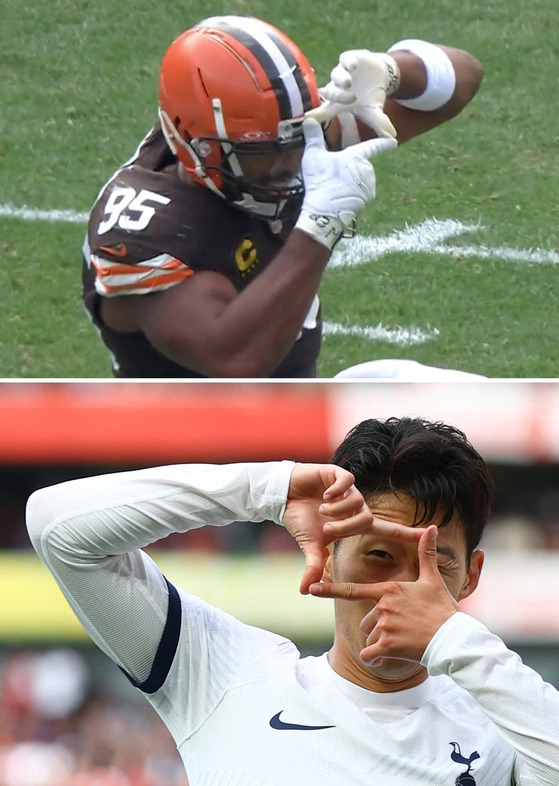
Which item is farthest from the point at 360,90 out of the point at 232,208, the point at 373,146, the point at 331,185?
the point at 232,208

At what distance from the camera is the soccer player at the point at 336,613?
1697 millimetres

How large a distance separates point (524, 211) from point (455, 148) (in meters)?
0.48

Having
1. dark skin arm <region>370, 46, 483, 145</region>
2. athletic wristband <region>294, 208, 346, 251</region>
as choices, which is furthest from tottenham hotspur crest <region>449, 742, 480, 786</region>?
dark skin arm <region>370, 46, 483, 145</region>

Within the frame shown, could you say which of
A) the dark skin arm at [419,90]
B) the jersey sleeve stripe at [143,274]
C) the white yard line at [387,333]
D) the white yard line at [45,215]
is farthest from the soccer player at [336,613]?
the white yard line at [45,215]

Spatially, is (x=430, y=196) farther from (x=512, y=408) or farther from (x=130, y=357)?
(x=512, y=408)

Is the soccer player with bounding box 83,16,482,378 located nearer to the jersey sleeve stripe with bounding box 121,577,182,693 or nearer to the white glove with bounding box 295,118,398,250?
the white glove with bounding box 295,118,398,250

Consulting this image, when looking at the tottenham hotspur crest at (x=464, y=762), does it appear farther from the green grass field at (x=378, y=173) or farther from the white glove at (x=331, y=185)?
the green grass field at (x=378, y=173)

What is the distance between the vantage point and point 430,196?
4805 millimetres

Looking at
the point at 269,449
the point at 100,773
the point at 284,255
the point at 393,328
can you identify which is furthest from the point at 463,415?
the point at 393,328

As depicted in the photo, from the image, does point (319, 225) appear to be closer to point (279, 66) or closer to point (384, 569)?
point (279, 66)

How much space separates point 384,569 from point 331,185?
113cm

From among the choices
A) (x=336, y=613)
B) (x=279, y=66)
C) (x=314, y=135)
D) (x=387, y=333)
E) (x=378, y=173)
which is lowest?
(x=387, y=333)

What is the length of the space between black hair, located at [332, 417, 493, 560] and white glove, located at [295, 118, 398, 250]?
863mm

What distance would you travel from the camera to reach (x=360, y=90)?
2.73 meters
